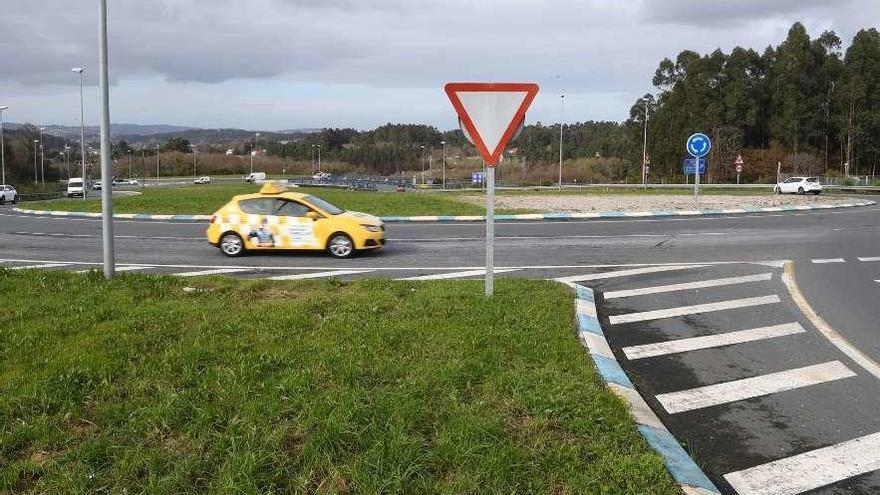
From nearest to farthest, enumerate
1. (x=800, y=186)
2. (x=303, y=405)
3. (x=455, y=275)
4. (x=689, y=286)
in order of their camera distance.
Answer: (x=303, y=405) → (x=689, y=286) → (x=455, y=275) → (x=800, y=186)

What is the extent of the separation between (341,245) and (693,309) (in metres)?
8.02

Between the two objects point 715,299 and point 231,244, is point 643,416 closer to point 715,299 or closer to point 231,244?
point 715,299

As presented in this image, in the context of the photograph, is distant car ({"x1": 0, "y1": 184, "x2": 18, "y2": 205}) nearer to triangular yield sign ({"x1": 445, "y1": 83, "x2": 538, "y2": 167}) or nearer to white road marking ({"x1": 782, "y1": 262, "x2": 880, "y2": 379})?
triangular yield sign ({"x1": 445, "y1": 83, "x2": 538, "y2": 167})

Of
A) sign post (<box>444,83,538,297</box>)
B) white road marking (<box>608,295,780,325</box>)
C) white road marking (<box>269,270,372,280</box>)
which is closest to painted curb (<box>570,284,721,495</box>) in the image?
white road marking (<box>608,295,780,325</box>)

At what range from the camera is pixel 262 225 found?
1567 centimetres

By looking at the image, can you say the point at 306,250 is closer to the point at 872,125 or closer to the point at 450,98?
the point at 450,98

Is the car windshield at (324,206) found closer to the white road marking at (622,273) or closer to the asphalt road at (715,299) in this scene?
the asphalt road at (715,299)

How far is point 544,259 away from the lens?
15047 millimetres

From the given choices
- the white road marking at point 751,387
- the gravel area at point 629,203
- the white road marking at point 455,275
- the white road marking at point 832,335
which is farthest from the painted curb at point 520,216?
the white road marking at point 751,387

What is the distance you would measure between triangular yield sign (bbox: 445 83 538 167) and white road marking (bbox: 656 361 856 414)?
3263 millimetres

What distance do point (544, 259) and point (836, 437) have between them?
9955mm

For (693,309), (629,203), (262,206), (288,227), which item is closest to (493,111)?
(693,309)

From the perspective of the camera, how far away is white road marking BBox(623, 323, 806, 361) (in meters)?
7.47

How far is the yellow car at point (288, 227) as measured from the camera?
50.7 feet
